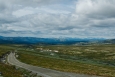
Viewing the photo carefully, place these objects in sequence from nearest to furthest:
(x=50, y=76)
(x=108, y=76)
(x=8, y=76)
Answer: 1. (x=8, y=76)
2. (x=50, y=76)
3. (x=108, y=76)

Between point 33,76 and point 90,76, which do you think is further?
point 90,76

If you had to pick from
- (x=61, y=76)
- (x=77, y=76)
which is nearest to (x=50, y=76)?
(x=61, y=76)

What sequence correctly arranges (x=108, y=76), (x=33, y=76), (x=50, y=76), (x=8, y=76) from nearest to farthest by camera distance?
1. (x=8, y=76)
2. (x=33, y=76)
3. (x=50, y=76)
4. (x=108, y=76)

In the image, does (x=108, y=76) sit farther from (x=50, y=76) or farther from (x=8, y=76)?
(x=8, y=76)

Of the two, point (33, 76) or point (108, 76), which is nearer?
point (33, 76)

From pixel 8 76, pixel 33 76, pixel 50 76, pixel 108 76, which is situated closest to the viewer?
pixel 8 76

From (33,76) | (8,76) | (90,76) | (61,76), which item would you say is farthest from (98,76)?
(8,76)

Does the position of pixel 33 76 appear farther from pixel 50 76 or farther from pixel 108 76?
pixel 108 76

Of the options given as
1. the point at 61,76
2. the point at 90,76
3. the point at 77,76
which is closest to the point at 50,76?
the point at 61,76

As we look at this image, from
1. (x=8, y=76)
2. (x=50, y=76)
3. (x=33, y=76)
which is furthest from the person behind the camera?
(x=50, y=76)
